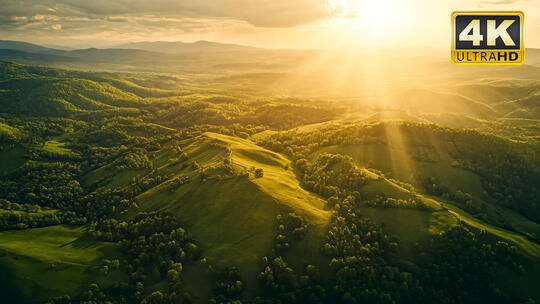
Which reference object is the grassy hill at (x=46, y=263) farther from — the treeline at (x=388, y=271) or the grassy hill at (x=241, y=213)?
the treeline at (x=388, y=271)

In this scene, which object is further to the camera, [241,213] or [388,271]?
[241,213]

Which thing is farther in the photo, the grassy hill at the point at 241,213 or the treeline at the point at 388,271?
Result: the grassy hill at the point at 241,213

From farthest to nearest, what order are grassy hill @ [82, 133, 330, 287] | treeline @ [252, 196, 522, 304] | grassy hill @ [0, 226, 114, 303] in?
grassy hill @ [82, 133, 330, 287] < grassy hill @ [0, 226, 114, 303] < treeline @ [252, 196, 522, 304]

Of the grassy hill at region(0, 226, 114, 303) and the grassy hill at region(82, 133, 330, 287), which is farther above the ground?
the grassy hill at region(82, 133, 330, 287)

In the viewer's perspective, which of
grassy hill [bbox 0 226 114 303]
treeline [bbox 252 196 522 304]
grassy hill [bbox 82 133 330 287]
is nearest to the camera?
treeline [bbox 252 196 522 304]

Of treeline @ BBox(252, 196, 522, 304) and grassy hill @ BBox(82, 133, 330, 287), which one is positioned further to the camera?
grassy hill @ BBox(82, 133, 330, 287)

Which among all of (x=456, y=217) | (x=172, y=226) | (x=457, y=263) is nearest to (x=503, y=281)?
(x=457, y=263)

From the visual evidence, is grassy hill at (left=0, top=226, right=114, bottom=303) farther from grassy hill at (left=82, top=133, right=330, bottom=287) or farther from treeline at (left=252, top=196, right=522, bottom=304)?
treeline at (left=252, top=196, right=522, bottom=304)

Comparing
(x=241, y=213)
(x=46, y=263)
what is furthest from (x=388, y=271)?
(x=46, y=263)

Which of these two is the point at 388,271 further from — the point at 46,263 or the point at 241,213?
the point at 46,263

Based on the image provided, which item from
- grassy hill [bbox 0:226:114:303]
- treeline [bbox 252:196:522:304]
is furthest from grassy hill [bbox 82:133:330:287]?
grassy hill [bbox 0:226:114:303]

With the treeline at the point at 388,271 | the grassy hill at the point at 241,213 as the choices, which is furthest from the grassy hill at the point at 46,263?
the treeline at the point at 388,271
